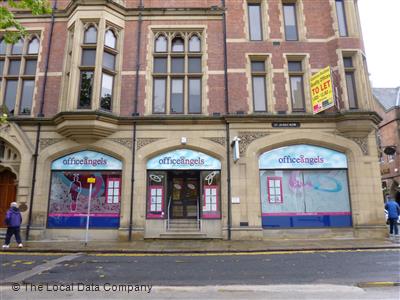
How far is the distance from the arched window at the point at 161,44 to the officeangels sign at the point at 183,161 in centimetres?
584

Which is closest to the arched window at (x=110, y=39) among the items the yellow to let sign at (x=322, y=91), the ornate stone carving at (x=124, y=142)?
the ornate stone carving at (x=124, y=142)

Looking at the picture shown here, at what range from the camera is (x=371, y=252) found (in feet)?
34.3

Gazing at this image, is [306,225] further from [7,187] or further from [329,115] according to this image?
[7,187]

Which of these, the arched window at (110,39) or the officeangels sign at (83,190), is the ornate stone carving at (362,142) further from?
the arched window at (110,39)

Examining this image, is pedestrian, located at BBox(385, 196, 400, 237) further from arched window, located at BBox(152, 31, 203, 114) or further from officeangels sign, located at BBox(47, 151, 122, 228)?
officeangels sign, located at BBox(47, 151, 122, 228)

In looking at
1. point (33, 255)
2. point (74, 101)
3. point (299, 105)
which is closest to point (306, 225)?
Result: point (299, 105)

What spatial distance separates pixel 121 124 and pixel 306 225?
408 inches

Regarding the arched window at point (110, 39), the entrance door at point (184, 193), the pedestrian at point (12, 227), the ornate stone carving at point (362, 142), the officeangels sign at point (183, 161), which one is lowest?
the pedestrian at point (12, 227)

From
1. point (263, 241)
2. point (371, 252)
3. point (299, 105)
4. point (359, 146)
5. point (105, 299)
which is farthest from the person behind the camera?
point (299, 105)

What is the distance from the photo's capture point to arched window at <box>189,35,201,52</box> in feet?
53.3

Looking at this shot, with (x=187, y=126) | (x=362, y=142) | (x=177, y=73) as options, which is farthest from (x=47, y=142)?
(x=362, y=142)

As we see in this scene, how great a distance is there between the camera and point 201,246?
1199cm

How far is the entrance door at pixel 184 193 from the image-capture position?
1466 centimetres

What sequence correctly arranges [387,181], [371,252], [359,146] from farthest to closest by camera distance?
[387,181] < [359,146] < [371,252]
